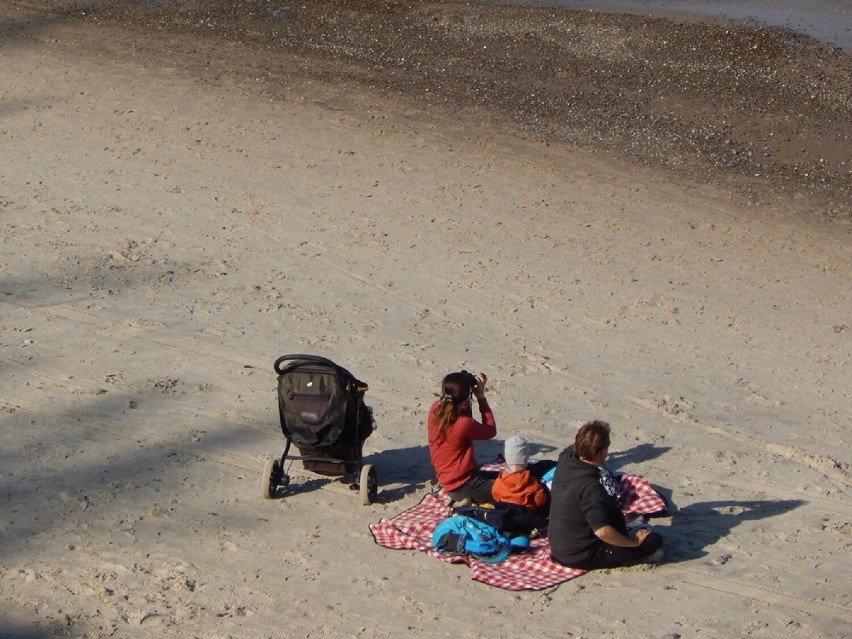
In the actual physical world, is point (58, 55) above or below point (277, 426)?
above

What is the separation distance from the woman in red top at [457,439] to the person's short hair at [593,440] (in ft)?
2.76

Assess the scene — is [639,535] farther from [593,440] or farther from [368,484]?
[368,484]

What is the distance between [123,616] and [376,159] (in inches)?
323

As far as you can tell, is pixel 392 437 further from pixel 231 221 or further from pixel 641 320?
pixel 231 221

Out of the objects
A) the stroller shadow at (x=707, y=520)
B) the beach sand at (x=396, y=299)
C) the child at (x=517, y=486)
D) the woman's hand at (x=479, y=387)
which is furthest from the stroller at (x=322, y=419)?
the stroller shadow at (x=707, y=520)

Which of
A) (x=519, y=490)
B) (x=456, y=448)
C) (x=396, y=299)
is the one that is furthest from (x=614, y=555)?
(x=396, y=299)

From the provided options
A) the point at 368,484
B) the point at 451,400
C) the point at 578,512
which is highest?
the point at 451,400

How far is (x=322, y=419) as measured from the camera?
693cm

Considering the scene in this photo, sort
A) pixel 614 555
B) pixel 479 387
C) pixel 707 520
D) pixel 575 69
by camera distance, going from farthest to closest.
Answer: pixel 575 69
pixel 479 387
pixel 707 520
pixel 614 555

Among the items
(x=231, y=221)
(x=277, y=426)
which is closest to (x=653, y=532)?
(x=277, y=426)

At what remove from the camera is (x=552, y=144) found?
1398cm

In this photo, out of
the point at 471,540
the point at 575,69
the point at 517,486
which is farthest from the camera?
the point at 575,69

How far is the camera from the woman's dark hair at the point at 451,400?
6914 millimetres

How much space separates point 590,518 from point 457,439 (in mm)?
1027
